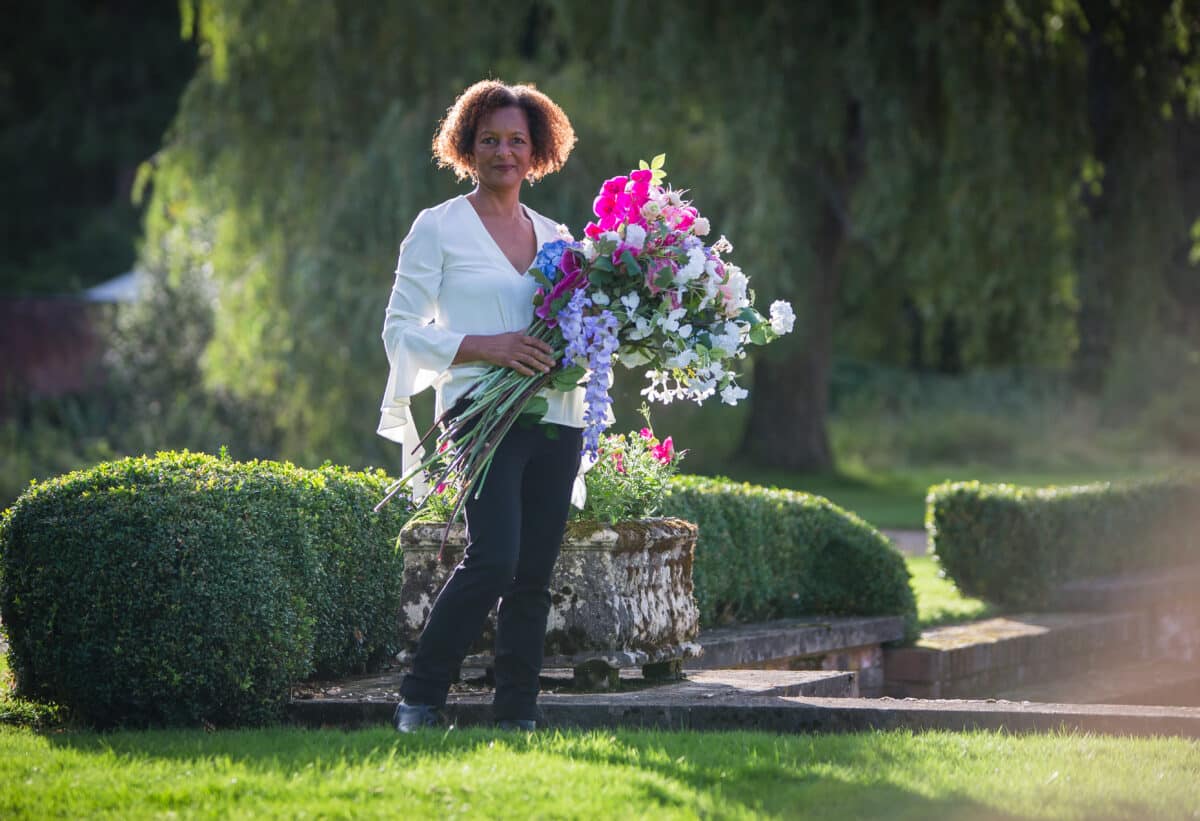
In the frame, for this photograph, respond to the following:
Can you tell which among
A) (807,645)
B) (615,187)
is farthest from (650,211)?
(807,645)

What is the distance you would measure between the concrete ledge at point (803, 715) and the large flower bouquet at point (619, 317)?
86cm

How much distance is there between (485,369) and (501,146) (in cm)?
69

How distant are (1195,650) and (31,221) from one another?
3002 cm

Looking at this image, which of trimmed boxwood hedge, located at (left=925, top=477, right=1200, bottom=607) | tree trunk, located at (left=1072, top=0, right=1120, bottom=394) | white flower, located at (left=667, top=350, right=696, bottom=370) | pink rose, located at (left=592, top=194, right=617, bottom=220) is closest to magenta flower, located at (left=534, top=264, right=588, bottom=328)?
pink rose, located at (left=592, top=194, right=617, bottom=220)

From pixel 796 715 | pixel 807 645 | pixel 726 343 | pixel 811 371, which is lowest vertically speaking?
pixel 796 715

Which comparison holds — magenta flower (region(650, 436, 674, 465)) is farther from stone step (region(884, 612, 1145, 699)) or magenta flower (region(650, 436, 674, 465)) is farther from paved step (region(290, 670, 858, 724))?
stone step (region(884, 612, 1145, 699))

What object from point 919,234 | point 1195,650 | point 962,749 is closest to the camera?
point 962,749

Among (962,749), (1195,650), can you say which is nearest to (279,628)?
(962,749)

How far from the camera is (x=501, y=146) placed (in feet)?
15.3

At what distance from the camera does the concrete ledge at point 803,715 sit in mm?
4820

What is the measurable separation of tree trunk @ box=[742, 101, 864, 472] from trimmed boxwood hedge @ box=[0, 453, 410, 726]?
1332cm

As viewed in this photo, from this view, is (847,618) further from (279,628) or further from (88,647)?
(88,647)

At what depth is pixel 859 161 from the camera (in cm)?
1781

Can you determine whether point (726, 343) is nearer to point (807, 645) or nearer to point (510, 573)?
point (510, 573)
